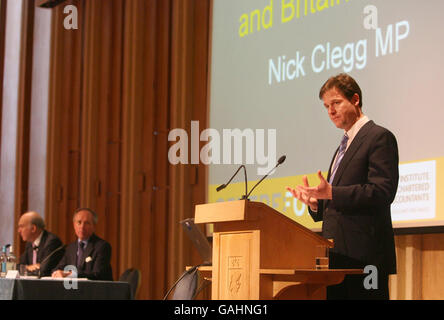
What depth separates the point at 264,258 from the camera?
8.89ft

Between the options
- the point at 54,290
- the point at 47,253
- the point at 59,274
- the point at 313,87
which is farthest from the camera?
the point at 47,253

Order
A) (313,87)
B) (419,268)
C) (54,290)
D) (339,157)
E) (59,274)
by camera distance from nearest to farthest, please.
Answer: (339,157)
(419,268)
(313,87)
(54,290)
(59,274)

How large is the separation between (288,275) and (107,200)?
531 centimetres

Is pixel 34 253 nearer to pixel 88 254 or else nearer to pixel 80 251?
pixel 80 251

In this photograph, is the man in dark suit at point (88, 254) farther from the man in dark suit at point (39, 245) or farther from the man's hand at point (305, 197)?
the man's hand at point (305, 197)

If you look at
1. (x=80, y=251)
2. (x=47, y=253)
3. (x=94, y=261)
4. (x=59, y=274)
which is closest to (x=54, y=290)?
(x=59, y=274)

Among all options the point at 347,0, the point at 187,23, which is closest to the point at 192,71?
the point at 187,23

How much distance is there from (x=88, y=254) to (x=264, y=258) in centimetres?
343

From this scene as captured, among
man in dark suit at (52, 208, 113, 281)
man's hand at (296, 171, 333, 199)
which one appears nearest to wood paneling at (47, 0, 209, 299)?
man in dark suit at (52, 208, 113, 281)

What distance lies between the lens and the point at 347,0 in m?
4.69

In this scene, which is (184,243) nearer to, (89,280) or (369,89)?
(89,280)

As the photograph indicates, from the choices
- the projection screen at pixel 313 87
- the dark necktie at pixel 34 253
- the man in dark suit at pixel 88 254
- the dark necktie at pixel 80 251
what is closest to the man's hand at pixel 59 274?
the man in dark suit at pixel 88 254

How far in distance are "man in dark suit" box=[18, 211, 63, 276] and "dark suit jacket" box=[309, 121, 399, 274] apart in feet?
11.9

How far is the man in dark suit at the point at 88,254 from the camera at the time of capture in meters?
5.76
